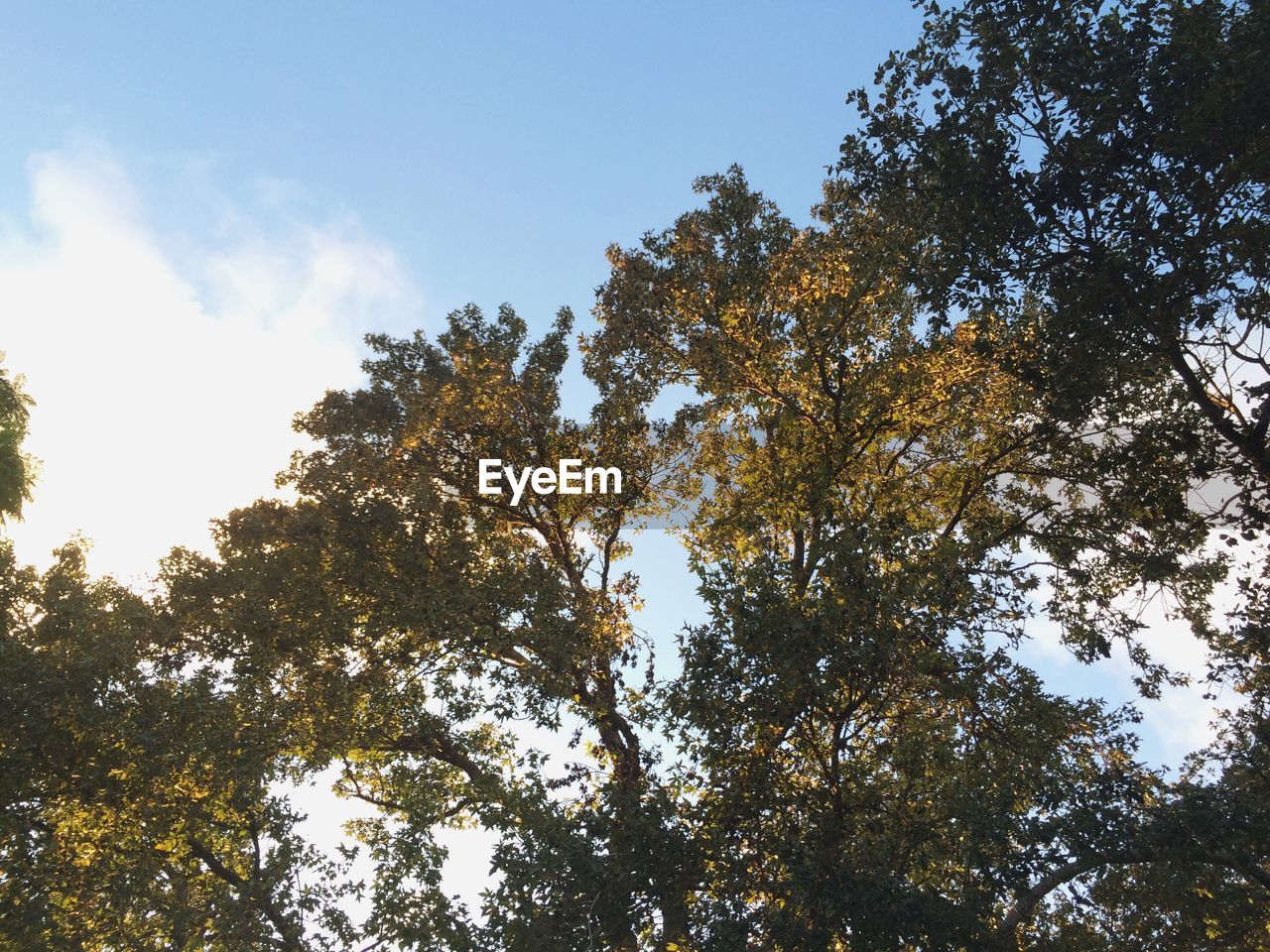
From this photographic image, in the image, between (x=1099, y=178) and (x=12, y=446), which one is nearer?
(x=1099, y=178)

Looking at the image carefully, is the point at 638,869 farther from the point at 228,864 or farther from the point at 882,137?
the point at 228,864

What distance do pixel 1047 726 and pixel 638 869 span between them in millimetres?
6274

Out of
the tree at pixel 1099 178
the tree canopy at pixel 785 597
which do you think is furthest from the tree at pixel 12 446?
the tree at pixel 1099 178

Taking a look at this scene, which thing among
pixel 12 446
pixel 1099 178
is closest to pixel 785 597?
pixel 1099 178

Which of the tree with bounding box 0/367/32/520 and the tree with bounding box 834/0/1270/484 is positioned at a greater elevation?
the tree with bounding box 0/367/32/520

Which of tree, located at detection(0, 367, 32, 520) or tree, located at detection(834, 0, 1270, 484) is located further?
tree, located at detection(0, 367, 32, 520)

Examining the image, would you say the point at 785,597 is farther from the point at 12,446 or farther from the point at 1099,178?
the point at 12,446

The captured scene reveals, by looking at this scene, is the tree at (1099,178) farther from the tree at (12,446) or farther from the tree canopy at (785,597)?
the tree at (12,446)

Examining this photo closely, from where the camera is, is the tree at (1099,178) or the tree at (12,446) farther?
the tree at (12,446)

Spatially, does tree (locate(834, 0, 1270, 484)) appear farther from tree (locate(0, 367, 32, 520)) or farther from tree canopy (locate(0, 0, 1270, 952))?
tree (locate(0, 367, 32, 520))

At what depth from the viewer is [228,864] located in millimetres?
18125

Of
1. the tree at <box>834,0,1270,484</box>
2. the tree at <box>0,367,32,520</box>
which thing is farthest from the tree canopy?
the tree at <box>0,367,32,520</box>

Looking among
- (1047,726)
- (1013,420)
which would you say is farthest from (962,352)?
(1047,726)

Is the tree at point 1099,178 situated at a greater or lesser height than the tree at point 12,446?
lesser
